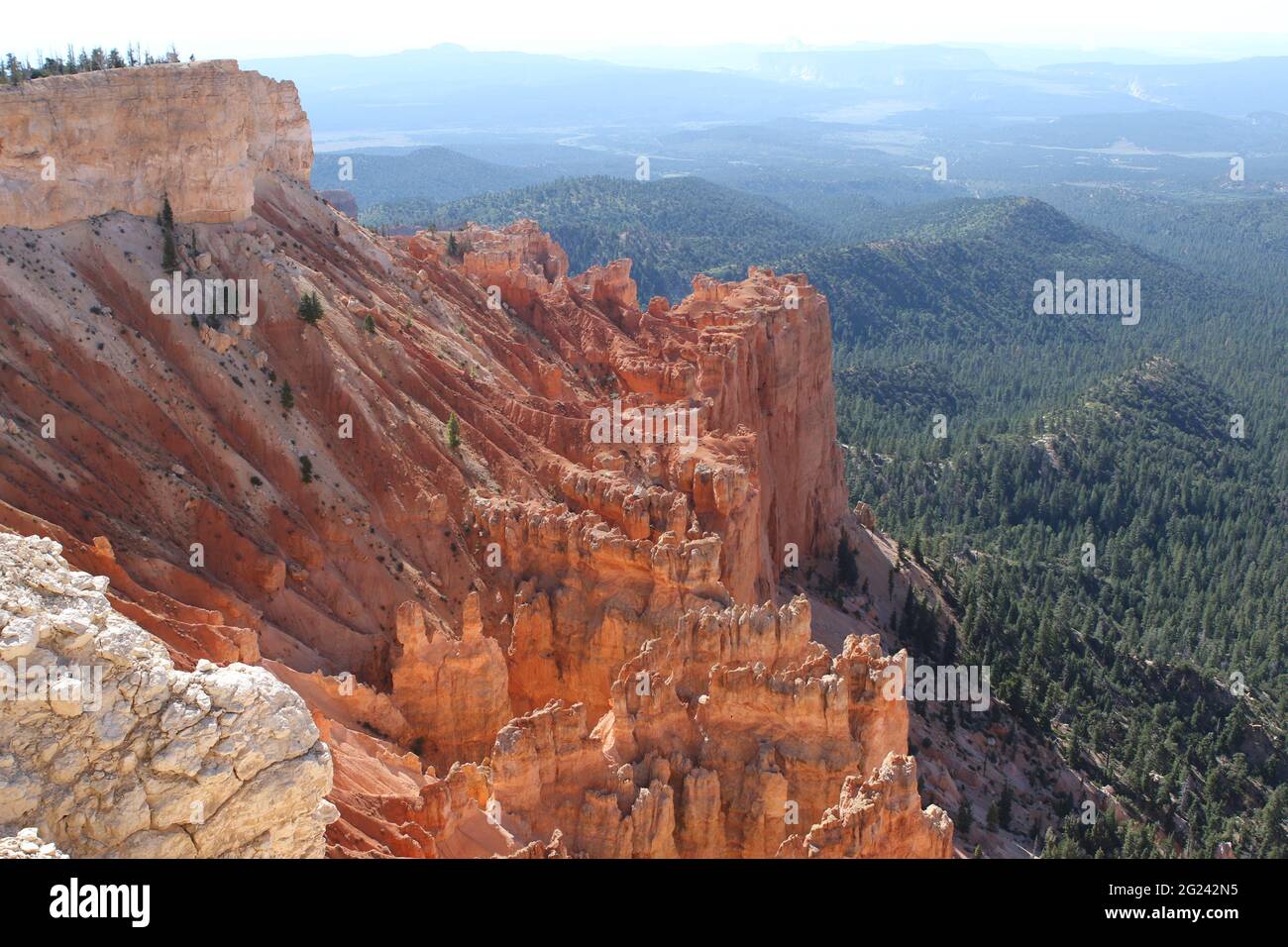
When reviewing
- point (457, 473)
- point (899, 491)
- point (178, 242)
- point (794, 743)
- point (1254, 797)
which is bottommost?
point (1254, 797)

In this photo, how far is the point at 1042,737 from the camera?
5931 cm

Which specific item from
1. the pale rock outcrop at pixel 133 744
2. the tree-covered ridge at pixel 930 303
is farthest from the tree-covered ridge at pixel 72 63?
the tree-covered ridge at pixel 930 303

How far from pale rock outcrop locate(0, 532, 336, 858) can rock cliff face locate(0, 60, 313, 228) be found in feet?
107

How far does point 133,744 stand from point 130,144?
3809 centimetres

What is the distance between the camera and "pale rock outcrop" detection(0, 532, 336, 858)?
14859mm

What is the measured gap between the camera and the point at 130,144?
47688 mm

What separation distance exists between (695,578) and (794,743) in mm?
9708

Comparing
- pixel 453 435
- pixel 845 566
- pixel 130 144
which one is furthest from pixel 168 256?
pixel 845 566

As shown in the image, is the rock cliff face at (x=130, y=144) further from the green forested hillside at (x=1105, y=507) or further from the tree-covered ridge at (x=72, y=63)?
the green forested hillside at (x=1105, y=507)

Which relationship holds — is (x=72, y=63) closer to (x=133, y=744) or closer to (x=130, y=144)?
(x=130, y=144)

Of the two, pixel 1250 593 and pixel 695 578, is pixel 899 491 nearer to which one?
pixel 1250 593

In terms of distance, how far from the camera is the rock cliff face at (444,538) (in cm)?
2691

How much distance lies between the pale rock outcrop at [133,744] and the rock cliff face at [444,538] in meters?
0.38
